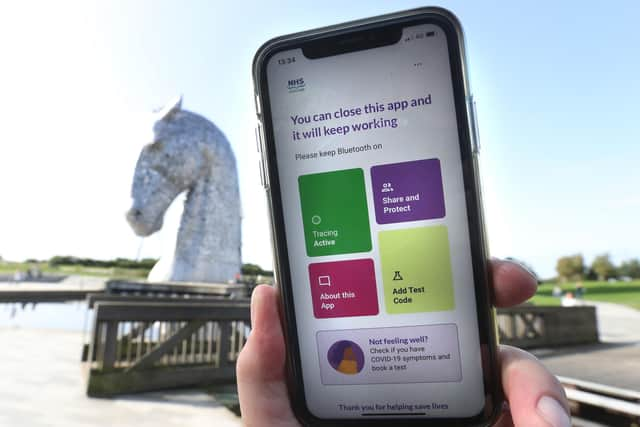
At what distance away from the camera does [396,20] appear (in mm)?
1343

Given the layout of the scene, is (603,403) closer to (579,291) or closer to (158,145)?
(158,145)

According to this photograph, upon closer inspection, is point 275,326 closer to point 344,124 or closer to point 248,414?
point 248,414

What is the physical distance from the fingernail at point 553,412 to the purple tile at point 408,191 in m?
0.53

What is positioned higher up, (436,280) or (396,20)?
(396,20)

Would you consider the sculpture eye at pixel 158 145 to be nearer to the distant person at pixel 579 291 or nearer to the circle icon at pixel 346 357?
the circle icon at pixel 346 357

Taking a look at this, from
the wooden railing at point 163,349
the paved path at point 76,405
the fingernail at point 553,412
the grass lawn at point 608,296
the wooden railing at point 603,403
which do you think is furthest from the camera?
the grass lawn at point 608,296

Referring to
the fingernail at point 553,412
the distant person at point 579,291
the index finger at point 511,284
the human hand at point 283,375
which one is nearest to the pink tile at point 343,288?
Answer: the human hand at point 283,375

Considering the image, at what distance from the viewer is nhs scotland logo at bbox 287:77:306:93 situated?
4.70 feet

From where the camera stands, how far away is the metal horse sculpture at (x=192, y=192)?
16.4m

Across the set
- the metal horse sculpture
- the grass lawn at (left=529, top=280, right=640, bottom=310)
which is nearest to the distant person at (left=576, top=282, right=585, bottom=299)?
the grass lawn at (left=529, top=280, right=640, bottom=310)

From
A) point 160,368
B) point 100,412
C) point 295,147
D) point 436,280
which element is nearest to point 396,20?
point 295,147

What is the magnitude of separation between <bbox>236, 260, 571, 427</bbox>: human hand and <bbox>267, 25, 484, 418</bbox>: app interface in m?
0.08

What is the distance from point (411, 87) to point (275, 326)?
84 cm

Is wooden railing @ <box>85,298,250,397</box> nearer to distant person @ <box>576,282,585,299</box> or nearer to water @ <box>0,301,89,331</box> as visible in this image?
water @ <box>0,301,89,331</box>
